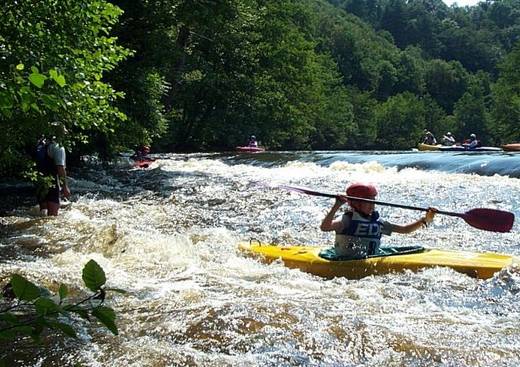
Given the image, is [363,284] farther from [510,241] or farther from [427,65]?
[427,65]

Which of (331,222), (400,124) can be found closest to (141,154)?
(331,222)

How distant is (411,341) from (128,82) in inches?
503

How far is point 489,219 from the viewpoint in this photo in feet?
21.5

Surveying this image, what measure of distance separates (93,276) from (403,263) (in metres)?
5.09

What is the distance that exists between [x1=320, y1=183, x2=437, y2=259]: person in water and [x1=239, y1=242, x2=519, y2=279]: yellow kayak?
197 millimetres

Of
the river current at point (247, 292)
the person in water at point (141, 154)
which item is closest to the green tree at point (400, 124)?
the person in water at point (141, 154)

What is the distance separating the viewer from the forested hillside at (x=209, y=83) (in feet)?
21.7

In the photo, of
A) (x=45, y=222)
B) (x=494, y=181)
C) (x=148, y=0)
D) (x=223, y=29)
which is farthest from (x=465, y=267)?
(x=223, y=29)

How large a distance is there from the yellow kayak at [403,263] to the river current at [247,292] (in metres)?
0.11

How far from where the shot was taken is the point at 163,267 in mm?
6496

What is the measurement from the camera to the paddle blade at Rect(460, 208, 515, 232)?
6.43 metres

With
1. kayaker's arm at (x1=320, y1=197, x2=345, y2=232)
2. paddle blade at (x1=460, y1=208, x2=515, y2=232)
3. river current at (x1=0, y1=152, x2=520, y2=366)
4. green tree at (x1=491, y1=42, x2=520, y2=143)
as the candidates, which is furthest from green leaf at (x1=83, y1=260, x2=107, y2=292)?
green tree at (x1=491, y1=42, x2=520, y2=143)

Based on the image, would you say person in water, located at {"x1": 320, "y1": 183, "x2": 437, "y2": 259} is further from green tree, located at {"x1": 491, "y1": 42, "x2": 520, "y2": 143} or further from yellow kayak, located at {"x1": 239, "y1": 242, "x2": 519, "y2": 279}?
green tree, located at {"x1": 491, "y1": 42, "x2": 520, "y2": 143}

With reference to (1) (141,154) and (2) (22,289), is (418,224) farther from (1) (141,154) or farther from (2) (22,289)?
(1) (141,154)
